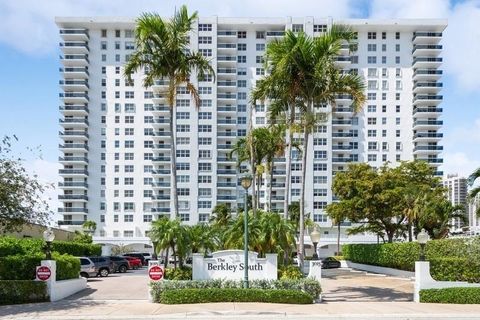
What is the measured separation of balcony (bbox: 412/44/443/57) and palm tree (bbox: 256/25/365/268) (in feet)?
286

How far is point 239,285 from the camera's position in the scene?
Answer: 23938 mm

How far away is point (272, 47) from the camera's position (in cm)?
2650

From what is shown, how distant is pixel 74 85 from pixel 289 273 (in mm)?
88911

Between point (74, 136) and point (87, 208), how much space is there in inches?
537

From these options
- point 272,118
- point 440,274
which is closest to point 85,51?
point 272,118

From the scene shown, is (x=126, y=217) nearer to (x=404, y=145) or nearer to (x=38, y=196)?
(x=404, y=145)

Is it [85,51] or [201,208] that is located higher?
[85,51]

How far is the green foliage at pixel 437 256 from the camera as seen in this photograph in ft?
90.2

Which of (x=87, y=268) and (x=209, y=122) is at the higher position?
(x=209, y=122)

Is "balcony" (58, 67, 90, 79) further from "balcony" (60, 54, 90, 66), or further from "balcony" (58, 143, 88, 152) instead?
"balcony" (58, 143, 88, 152)

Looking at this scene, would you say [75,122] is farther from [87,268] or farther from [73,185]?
[87,268]

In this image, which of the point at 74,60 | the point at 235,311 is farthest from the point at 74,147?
the point at 235,311

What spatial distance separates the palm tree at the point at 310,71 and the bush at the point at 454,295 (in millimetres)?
5975

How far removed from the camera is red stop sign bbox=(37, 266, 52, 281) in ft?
81.0
